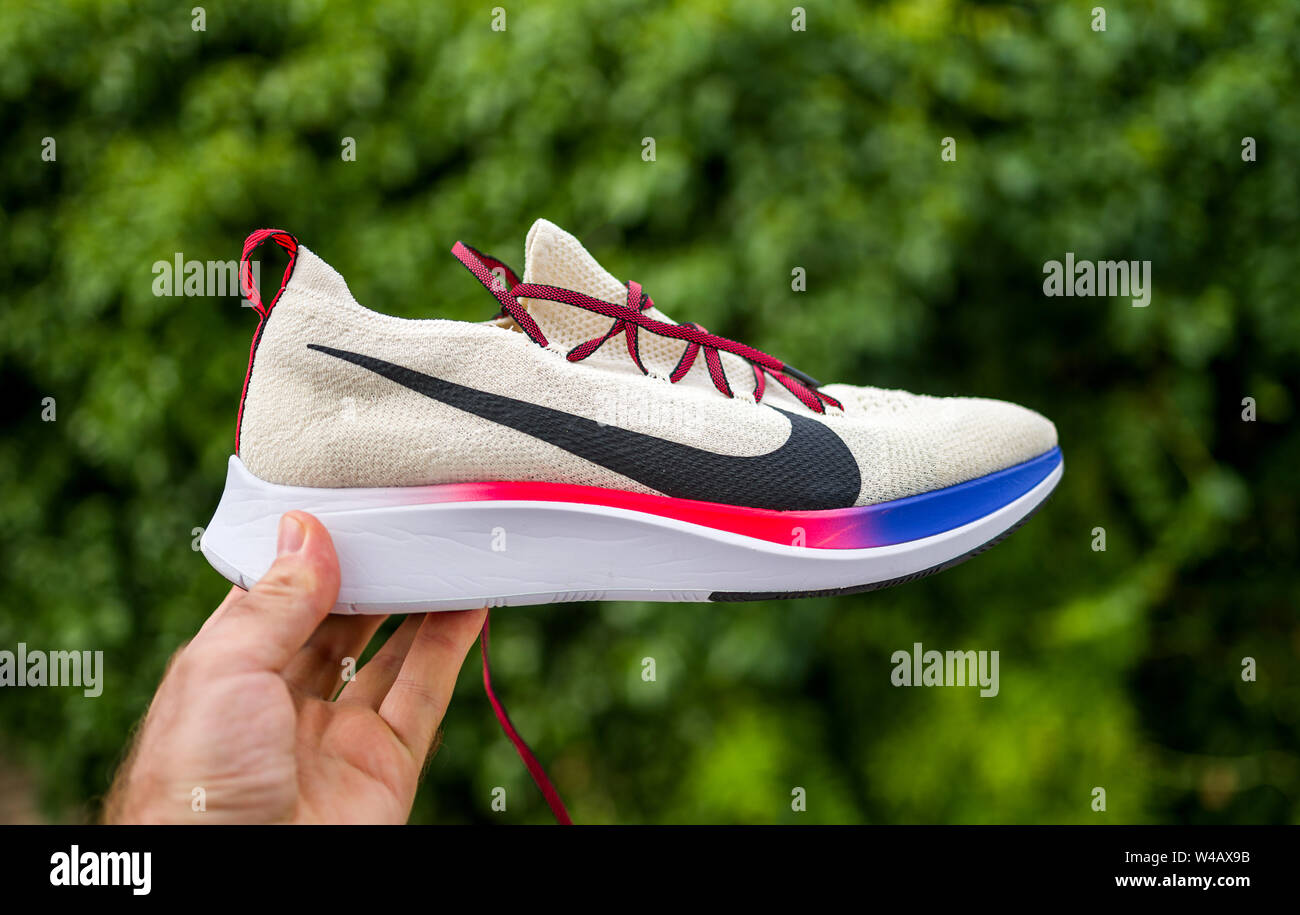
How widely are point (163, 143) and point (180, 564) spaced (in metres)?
1.04

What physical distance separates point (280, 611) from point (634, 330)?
0.57 m

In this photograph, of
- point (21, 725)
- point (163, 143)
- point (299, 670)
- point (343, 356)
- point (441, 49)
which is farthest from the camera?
point (21, 725)

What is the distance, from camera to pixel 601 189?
1.92m

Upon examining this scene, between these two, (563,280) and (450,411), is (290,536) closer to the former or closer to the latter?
(450,411)

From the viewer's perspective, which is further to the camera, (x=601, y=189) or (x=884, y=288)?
(x=601, y=189)

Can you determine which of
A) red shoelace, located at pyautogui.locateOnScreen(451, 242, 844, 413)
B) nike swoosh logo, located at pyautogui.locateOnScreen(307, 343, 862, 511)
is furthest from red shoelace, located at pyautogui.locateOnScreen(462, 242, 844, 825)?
nike swoosh logo, located at pyautogui.locateOnScreen(307, 343, 862, 511)

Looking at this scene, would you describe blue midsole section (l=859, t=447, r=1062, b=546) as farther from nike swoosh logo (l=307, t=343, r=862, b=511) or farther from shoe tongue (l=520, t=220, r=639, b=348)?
shoe tongue (l=520, t=220, r=639, b=348)

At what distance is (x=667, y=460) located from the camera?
1.11m

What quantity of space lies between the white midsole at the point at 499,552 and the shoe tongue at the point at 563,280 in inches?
10.1

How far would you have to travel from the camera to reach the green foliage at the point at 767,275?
1855 mm

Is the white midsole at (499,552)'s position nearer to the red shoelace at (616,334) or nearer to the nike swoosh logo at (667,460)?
the nike swoosh logo at (667,460)

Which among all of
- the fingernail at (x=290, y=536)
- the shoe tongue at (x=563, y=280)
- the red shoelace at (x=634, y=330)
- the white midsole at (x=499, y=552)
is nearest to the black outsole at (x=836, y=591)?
the white midsole at (x=499, y=552)

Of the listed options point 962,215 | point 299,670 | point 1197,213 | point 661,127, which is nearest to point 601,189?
point 661,127

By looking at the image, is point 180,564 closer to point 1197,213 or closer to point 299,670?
point 299,670
